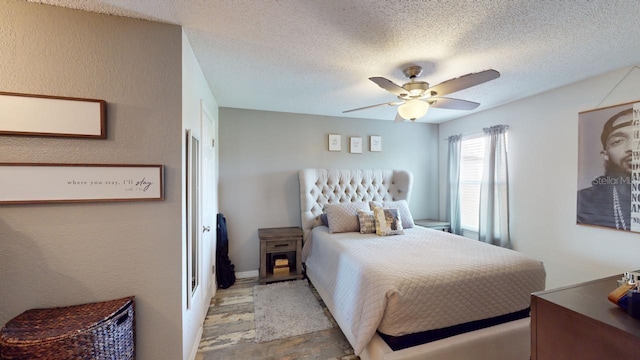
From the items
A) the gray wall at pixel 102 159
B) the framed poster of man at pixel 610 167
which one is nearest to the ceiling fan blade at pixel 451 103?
the framed poster of man at pixel 610 167

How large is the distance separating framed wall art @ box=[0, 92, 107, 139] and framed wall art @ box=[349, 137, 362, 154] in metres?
2.99

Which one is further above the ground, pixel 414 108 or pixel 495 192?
pixel 414 108

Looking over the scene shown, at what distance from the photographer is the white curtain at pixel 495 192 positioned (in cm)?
308

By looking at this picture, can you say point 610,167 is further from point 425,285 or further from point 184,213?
point 184,213

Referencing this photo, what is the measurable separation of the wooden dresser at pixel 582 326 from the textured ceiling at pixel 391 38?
151 centimetres

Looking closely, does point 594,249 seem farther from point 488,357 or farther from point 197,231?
point 197,231

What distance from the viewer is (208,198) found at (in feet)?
8.45

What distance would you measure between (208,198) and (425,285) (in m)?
2.20

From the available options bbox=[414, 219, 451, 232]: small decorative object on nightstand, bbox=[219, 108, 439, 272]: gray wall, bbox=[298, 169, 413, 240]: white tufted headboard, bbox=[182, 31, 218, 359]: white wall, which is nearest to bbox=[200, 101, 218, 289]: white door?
bbox=[182, 31, 218, 359]: white wall

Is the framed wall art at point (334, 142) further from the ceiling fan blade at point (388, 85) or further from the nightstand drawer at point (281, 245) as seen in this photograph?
the ceiling fan blade at point (388, 85)

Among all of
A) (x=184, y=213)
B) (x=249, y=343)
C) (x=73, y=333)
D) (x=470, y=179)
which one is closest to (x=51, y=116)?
(x=184, y=213)

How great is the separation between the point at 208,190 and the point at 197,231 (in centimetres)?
61

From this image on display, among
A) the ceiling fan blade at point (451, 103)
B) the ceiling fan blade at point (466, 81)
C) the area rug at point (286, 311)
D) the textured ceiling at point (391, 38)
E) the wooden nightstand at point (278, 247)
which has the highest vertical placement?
the textured ceiling at point (391, 38)

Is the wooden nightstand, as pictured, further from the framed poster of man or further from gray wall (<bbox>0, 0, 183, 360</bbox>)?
the framed poster of man
